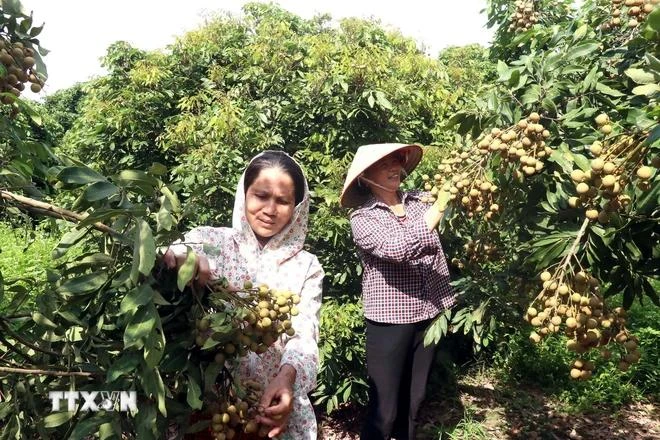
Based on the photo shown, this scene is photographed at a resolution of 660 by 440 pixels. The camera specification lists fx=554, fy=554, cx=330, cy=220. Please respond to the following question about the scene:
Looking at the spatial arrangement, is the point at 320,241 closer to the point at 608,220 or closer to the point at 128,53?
the point at 608,220

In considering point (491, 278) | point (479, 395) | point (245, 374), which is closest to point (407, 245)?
point (491, 278)

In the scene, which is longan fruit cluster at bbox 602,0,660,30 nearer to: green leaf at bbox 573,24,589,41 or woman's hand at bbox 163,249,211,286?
green leaf at bbox 573,24,589,41

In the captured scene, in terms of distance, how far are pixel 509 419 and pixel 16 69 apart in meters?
3.34

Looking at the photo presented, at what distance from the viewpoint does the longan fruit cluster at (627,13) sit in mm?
1594

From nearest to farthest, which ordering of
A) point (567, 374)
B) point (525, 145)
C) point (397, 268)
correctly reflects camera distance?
point (525, 145)
point (397, 268)
point (567, 374)

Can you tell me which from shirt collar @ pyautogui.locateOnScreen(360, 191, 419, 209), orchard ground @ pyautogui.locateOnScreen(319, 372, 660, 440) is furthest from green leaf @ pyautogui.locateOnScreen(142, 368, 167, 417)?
orchard ground @ pyautogui.locateOnScreen(319, 372, 660, 440)

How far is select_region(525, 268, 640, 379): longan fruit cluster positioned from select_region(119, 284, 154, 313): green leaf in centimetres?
89

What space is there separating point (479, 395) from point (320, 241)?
1628 millimetres

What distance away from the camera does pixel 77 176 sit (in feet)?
3.23

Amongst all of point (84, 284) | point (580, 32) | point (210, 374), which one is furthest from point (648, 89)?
point (84, 284)

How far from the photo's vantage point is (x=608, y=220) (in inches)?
50.3

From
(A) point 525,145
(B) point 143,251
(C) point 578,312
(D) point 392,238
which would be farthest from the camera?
(D) point 392,238

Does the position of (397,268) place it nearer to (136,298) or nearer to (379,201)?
(379,201)

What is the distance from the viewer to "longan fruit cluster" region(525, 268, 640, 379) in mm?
1284
